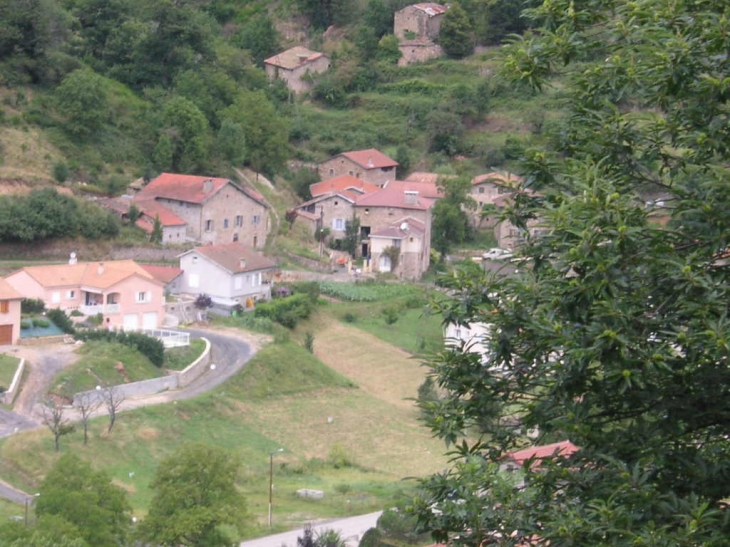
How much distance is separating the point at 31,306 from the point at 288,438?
342 inches

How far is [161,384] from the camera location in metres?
29.7

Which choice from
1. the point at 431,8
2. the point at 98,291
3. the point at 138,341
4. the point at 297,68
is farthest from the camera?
the point at 431,8

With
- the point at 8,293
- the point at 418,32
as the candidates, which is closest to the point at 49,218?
the point at 8,293

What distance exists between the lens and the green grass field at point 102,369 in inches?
1098

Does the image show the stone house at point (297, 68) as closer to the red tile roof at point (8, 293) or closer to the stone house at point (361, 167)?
the stone house at point (361, 167)

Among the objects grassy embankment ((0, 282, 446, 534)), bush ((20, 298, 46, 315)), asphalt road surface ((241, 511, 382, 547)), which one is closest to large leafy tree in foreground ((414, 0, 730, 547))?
asphalt road surface ((241, 511, 382, 547))

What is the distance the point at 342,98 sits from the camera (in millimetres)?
57781

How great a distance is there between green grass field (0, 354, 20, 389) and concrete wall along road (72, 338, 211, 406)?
1.64 m

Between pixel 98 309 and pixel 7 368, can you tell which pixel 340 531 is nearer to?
pixel 7 368

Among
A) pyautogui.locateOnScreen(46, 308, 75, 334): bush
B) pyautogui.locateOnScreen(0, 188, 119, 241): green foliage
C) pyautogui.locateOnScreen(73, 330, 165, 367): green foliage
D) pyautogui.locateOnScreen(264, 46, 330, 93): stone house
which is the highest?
pyautogui.locateOnScreen(264, 46, 330, 93): stone house

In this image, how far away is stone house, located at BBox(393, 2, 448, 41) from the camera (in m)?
61.4

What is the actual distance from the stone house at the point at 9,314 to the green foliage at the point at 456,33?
35146 millimetres

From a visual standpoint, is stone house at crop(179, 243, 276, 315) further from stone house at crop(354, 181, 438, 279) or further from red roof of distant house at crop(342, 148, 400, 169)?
red roof of distant house at crop(342, 148, 400, 169)

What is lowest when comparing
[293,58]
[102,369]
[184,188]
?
[102,369]
